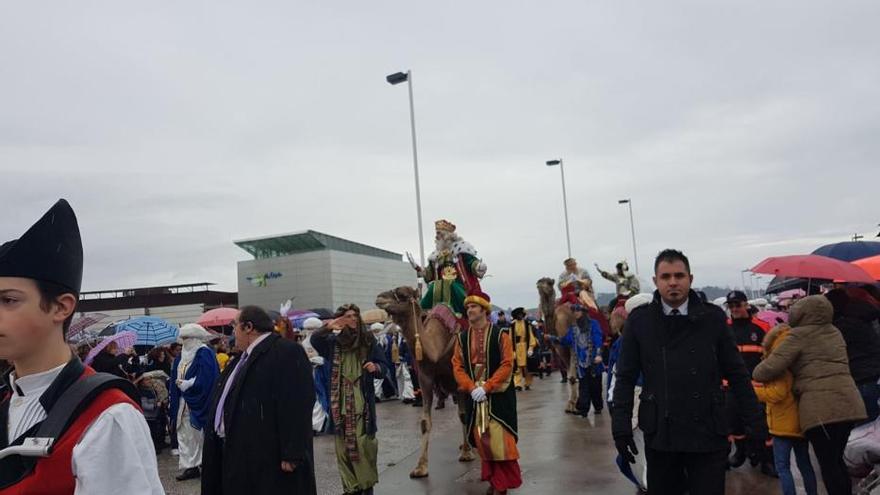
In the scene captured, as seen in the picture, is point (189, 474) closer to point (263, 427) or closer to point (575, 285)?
point (263, 427)

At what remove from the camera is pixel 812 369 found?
514 cm

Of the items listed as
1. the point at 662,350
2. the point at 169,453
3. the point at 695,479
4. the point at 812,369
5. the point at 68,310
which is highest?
the point at 68,310

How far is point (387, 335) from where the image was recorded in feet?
59.7

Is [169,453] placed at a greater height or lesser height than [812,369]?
lesser

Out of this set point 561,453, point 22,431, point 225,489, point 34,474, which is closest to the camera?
point 34,474

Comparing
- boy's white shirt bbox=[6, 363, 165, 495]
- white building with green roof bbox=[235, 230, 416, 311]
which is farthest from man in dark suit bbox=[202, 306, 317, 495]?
white building with green roof bbox=[235, 230, 416, 311]

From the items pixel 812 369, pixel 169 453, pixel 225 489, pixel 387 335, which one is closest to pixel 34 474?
pixel 225 489

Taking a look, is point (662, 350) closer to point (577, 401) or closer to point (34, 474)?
point (34, 474)

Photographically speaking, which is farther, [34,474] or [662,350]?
[662,350]

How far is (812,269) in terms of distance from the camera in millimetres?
6125

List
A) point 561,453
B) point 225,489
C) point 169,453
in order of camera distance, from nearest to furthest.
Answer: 1. point 225,489
2. point 561,453
3. point 169,453

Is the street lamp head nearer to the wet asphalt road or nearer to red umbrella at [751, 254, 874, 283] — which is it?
the wet asphalt road

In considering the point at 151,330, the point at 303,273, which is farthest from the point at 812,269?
the point at 303,273

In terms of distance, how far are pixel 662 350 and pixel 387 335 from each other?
14.5 meters
